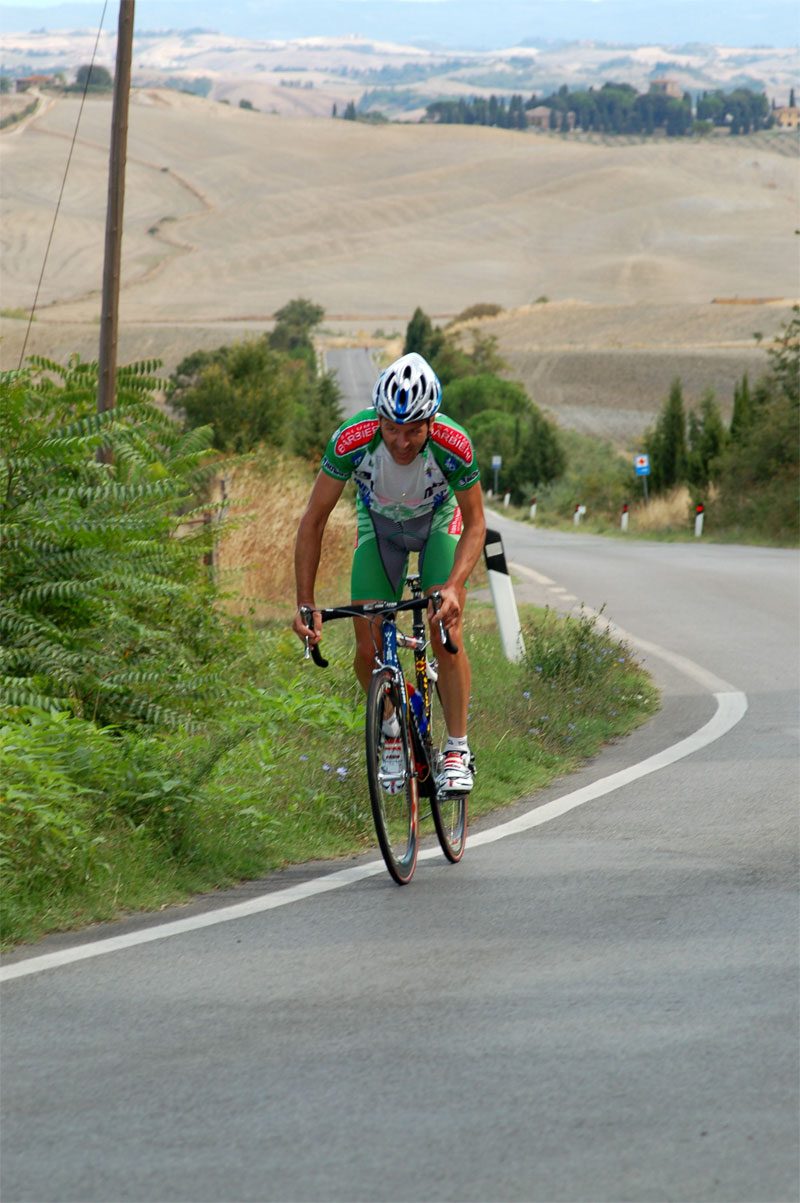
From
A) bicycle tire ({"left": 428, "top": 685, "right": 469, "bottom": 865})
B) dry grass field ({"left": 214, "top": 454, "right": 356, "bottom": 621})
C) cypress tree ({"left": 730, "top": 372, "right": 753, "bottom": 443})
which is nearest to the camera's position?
bicycle tire ({"left": 428, "top": 685, "right": 469, "bottom": 865})

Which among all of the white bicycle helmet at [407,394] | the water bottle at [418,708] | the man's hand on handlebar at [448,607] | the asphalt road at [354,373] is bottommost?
the asphalt road at [354,373]

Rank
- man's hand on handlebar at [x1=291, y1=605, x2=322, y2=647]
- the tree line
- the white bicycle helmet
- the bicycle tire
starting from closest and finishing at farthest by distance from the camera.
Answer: the white bicycle helmet < man's hand on handlebar at [x1=291, y1=605, x2=322, y2=647] < the bicycle tire < the tree line

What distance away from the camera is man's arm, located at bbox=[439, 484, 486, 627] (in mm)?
5723

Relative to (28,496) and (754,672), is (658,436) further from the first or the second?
(28,496)

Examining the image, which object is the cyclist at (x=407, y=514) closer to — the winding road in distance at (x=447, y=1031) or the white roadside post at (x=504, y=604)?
the winding road in distance at (x=447, y=1031)

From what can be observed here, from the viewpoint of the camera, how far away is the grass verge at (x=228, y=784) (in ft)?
17.9

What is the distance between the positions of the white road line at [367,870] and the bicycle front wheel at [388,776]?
0.22 m

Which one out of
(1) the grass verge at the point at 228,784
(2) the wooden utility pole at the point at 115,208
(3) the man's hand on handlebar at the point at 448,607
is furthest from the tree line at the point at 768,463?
(3) the man's hand on handlebar at the point at 448,607

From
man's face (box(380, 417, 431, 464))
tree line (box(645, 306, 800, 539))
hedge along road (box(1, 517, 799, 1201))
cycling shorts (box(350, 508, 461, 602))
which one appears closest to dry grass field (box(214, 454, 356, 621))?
cycling shorts (box(350, 508, 461, 602))

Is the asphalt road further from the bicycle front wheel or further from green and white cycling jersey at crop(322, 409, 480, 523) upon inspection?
the bicycle front wheel

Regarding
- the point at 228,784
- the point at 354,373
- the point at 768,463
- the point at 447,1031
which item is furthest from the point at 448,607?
the point at 354,373

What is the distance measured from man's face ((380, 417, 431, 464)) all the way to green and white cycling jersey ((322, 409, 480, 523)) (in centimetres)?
8

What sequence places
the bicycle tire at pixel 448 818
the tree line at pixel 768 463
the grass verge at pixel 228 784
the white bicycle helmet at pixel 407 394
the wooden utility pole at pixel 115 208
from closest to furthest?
the grass verge at pixel 228 784
the white bicycle helmet at pixel 407 394
the bicycle tire at pixel 448 818
the wooden utility pole at pixel 115 208
the tree line at pixel 768 463

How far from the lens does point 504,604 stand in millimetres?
10789
